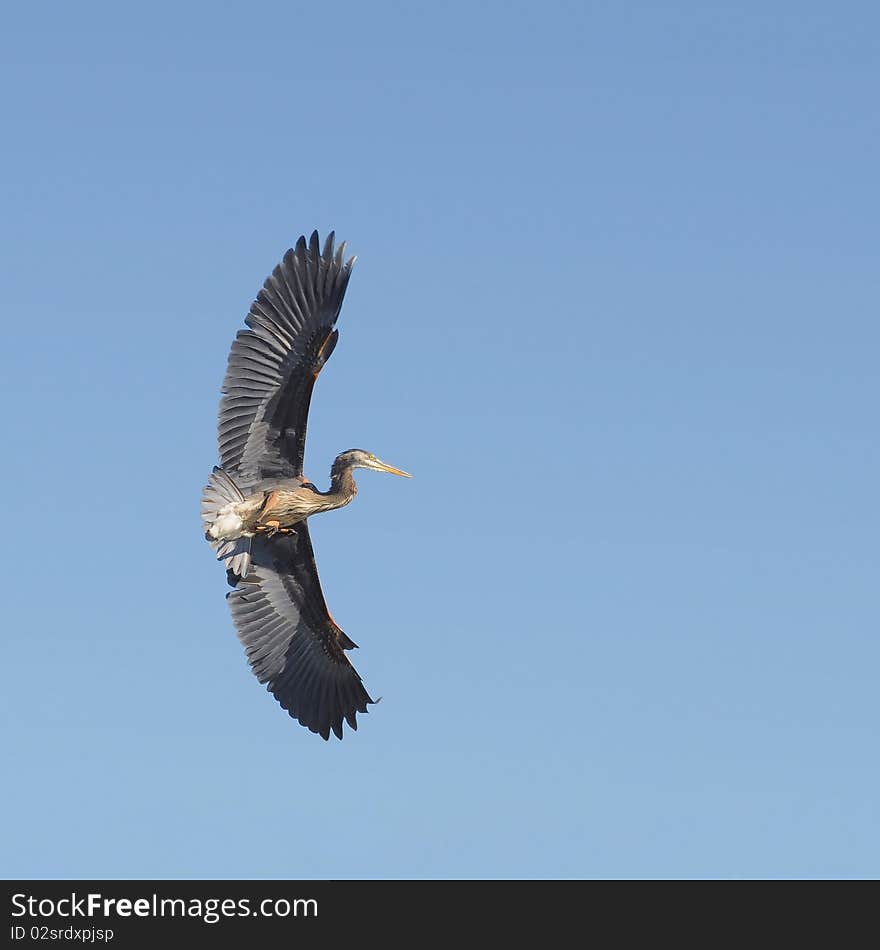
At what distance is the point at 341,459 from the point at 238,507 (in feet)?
7.01

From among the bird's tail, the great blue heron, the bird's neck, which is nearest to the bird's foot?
the great blue heron

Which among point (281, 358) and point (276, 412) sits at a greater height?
point (281, 358)

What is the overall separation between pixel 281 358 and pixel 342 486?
2265 millimetres

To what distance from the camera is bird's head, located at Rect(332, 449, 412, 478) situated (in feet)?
91.0

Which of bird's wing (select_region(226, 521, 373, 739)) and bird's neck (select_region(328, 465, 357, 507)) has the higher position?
bird's neck (select_region(328, 465, 357, 507))

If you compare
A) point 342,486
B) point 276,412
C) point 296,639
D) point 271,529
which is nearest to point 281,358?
point 276,412

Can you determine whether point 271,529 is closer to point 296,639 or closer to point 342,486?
Result: point 342,486

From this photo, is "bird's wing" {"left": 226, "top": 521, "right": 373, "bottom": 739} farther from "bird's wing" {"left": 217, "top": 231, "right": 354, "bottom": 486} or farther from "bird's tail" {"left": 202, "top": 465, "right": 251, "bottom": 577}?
"bird's wing" {"left": 217, "top": 231, "right": 354, "bottom": 486}

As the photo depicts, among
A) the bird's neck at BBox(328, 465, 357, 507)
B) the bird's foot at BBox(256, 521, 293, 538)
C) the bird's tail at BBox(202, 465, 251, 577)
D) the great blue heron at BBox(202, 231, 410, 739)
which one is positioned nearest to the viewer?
the bird's tail at BBox(202, 465, 251, 577)

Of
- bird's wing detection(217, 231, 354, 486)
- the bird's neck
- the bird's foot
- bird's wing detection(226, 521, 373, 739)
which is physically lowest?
bird's wing detection(226, 521, 373, 739)

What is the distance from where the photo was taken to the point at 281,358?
87.7 feet

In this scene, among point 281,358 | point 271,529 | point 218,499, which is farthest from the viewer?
point 271,529

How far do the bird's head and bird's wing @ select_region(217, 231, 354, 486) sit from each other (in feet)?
4.05
